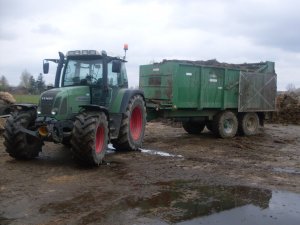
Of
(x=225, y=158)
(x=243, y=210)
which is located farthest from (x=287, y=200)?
(x=225, y=158)

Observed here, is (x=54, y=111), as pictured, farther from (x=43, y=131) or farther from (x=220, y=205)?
(x=220, y=205)

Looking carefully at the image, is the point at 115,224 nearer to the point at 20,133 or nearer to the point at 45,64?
the point at 20,133

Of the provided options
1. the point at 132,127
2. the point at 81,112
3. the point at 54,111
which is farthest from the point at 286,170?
the point at 54,111

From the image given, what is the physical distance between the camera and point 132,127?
1188 cm

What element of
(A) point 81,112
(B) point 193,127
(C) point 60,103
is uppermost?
(C) point 60,103

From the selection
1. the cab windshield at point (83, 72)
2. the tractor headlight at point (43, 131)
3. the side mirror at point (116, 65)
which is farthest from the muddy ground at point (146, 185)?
the side mirror at point (116, 65)

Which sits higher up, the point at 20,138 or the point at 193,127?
the point at 20,138

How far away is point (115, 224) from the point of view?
5.61 m

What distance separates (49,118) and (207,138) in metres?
7.13

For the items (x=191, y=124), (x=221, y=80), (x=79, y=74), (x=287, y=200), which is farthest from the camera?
(x=191, y=124)

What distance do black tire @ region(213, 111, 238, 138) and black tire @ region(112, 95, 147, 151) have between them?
13.2 feet

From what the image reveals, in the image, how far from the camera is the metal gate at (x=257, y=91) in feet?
51.6

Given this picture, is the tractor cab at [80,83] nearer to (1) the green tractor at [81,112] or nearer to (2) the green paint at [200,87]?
(1) the green tractor at [81,112]

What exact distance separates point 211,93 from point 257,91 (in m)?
2.48
